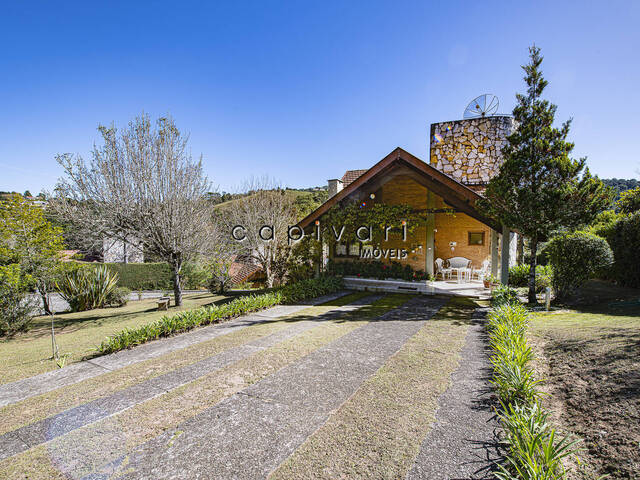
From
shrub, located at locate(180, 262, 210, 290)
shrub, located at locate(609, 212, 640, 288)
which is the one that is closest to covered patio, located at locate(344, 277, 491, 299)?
shrub, located at locate(609, 212, 640, 288)

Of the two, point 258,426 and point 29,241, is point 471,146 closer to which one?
point 258,426

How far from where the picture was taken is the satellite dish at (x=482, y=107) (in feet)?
57.2

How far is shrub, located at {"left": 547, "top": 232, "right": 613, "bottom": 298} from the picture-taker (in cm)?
885

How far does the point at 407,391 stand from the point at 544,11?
39.9 feet

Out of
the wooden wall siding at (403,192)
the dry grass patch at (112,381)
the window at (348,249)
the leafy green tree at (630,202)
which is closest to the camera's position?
the dry grass patch at (112,381)

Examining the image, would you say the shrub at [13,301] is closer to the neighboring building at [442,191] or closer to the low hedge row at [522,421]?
the neighboring building at [442,191]

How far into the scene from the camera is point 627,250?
11219mm

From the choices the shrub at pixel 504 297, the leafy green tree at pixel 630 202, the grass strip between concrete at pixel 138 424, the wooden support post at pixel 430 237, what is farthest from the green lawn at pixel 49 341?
the leafy green tree at pixel 630 202

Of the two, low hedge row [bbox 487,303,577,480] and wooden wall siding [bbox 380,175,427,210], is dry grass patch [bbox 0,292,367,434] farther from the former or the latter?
wooden wall siding [bbox 380,175,427,210]

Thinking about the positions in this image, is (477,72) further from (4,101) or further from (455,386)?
(4,101)

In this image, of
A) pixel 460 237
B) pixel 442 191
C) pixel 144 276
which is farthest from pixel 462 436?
pixel 144 276

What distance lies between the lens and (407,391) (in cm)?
421

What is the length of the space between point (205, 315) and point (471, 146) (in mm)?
17231

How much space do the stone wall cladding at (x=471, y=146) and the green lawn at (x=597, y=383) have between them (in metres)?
11.9
